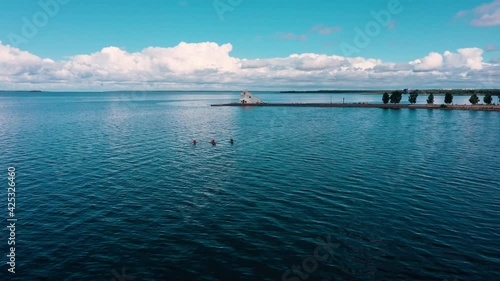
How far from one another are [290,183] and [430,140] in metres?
56.0

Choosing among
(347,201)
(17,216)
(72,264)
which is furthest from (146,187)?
(347,201)

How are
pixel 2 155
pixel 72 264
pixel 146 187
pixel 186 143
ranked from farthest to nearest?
pixel 186 143, pixel 2 155, pixel 146 187, pixel 72 264

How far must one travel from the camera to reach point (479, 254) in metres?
26.2

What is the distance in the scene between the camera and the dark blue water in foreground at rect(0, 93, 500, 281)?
24.7m

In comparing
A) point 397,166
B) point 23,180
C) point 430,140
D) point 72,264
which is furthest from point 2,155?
point 430,140

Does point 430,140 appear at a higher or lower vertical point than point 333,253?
higher

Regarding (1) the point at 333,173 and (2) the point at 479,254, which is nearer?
(2) the point at 479,254

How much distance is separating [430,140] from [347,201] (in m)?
56.9

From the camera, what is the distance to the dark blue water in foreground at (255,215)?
24.7 meters

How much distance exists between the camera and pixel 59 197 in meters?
39.0

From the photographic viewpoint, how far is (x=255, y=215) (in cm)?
3400

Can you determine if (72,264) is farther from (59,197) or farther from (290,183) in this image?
(290,183)

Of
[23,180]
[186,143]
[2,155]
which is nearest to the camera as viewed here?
[23,180]

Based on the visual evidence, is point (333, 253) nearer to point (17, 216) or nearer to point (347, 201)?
point (347, 201)
